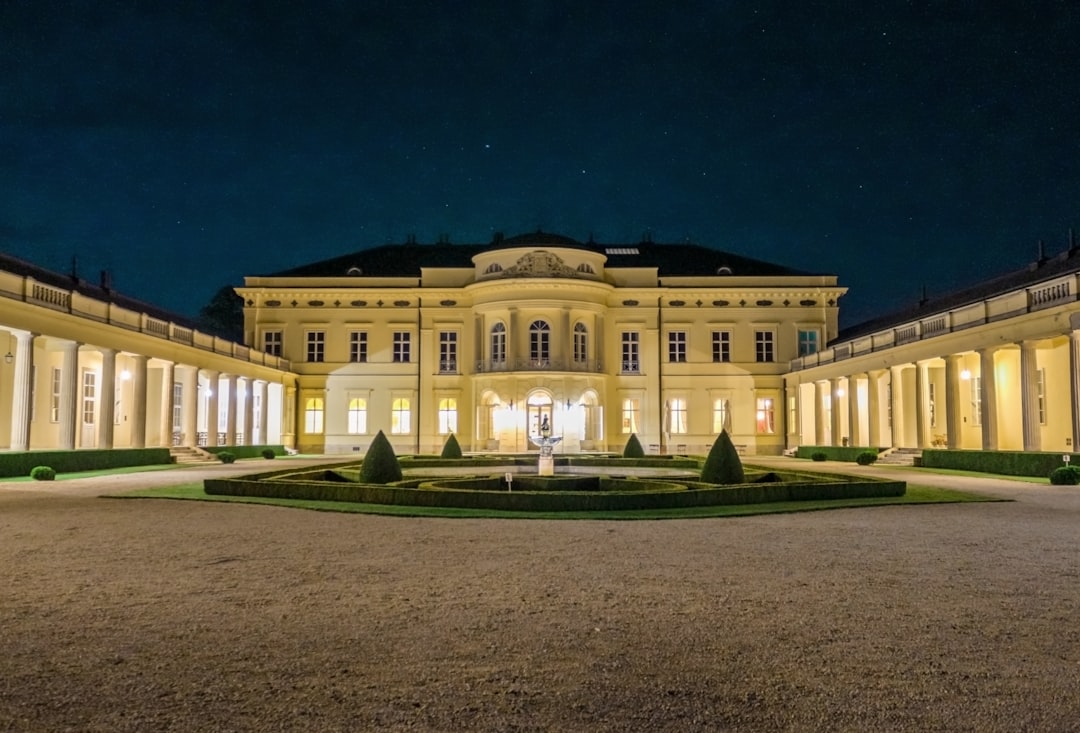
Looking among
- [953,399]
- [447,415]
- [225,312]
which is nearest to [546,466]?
[953,399]

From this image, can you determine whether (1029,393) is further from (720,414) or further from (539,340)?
(539,340)

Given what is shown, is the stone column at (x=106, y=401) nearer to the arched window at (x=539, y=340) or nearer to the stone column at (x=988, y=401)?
the arched window at (x=539, y=340)

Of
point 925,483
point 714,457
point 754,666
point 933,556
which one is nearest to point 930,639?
point 754,666

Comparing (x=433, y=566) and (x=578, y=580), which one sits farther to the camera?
(x=433, y=566)

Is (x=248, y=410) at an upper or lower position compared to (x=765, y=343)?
lower

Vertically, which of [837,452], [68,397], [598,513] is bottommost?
[598,513]

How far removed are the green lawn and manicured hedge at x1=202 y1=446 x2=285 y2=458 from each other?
17287 millimetres

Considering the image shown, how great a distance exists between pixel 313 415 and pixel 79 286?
15.4 metres

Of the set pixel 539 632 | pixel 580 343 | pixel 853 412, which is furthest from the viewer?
pixel 580 343

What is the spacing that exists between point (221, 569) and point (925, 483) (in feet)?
57.7

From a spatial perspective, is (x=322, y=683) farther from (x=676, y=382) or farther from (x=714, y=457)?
(x=676, y=382)

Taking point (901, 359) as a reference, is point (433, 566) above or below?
below

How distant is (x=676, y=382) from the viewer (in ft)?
152

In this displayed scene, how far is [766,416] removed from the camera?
46.5 meters
